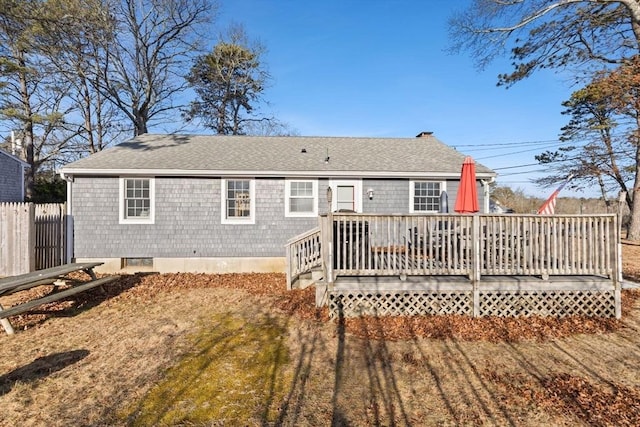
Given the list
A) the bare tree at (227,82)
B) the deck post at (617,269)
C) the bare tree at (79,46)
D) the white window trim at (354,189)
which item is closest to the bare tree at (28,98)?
the bare tree at (79,46)

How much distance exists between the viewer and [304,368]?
444cm

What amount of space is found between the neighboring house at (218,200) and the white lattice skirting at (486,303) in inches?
175

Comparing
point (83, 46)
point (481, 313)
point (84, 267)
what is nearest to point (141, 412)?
point (84, 267)

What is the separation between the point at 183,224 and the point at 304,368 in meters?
7.23

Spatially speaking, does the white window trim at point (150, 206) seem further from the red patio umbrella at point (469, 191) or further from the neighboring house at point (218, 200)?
the red patio umbrella at point (469, 191)

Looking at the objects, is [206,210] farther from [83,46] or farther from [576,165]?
[576,165]

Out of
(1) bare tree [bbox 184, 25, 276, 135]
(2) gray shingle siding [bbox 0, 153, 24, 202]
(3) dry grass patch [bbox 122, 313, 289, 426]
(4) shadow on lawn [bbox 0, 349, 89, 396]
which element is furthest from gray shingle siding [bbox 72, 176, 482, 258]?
(1) bare tree [bbox 184, 25, 276, 135]

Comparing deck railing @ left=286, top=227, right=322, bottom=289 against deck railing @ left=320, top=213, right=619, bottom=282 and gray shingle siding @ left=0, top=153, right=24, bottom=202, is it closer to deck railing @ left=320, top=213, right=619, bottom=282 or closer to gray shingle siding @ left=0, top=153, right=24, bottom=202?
deck railing @ left=320, top=213, right=619, bottom=282

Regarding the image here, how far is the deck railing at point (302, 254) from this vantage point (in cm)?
821

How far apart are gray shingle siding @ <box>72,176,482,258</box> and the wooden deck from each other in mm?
4226

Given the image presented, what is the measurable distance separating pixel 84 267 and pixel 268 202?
4.99 metres

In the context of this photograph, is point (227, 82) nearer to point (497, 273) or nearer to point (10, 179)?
point (10, 179)

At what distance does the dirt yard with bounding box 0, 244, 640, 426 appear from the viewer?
345cm

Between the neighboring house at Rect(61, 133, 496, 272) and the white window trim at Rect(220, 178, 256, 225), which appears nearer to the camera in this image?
the neighboring house at Rect(61, 133, 496, 272)
